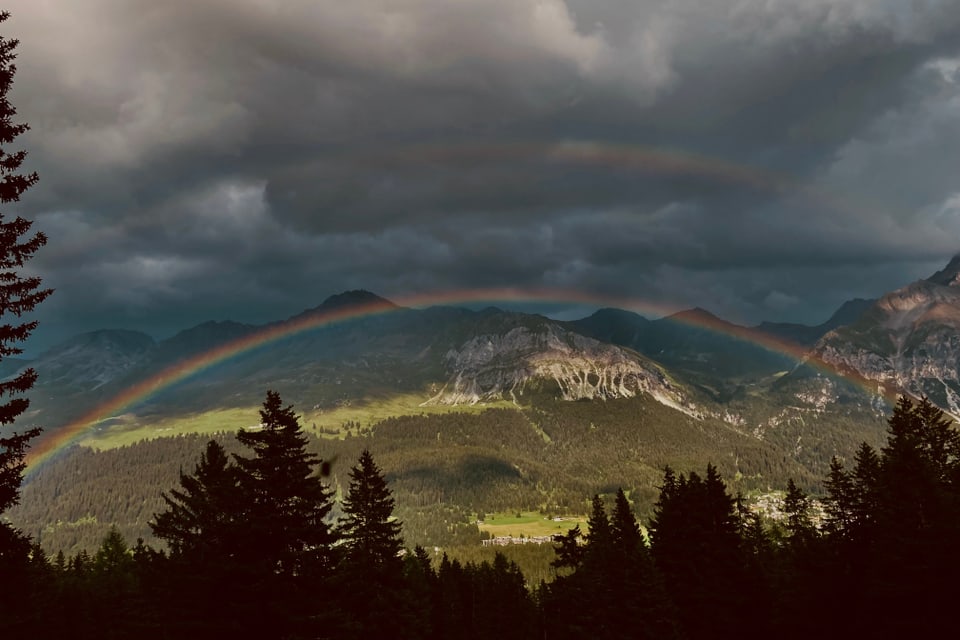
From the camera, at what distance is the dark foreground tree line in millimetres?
28359

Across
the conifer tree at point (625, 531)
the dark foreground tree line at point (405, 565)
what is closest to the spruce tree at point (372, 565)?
the dark foreground tree line at point (405, 565)

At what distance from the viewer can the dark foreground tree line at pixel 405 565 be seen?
Result: 28.4 meters

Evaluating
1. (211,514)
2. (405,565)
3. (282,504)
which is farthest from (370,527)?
(282,504)

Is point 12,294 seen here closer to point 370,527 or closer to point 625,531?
point 370,527

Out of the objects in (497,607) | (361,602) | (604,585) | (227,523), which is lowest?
(497,607)

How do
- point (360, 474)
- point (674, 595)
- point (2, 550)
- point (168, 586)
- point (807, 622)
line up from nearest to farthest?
point (2, 550) < point (168, 586) < point (360, 474) < point (807, 622) < point (674, 595)

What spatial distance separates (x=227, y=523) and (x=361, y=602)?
43.7ft

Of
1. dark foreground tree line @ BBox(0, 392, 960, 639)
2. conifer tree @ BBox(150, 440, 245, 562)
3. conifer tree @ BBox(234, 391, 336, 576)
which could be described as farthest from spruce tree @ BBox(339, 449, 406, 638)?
conifer tree @ BBox(150, 440, 245, 562)

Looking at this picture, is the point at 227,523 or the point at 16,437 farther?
the point at 227,523

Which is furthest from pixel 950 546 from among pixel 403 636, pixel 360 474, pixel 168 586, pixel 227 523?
pixel 168 586

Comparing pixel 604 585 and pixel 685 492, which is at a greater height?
pixel 685 492

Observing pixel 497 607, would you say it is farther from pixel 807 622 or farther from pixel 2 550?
pixel 2 550

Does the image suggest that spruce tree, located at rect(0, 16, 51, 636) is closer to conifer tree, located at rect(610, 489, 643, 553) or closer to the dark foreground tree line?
the dark foreground tree line

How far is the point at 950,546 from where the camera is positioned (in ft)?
117
